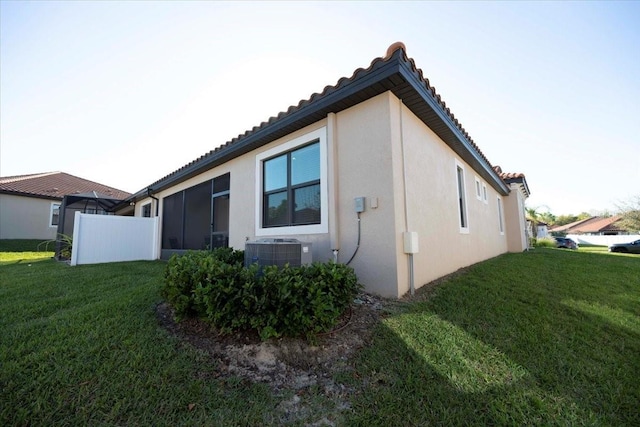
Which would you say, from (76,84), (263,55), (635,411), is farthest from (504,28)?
(76,84)

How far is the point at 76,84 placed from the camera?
6879mm

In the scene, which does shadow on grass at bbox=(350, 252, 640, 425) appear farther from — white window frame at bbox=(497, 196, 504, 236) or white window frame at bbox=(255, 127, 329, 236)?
white window frame at bbox=(497, 196, 504, 236)

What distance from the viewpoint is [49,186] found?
17.2 metres

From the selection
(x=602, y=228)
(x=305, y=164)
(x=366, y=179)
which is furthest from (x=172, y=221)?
(x=602, y=228)

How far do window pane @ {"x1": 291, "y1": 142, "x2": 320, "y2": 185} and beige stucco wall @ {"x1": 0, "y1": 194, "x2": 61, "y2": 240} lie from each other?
758 inches

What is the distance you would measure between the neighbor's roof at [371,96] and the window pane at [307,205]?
1230mm

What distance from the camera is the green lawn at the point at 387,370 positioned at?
1.78 meters

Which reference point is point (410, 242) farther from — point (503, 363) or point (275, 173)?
point (275, 173)

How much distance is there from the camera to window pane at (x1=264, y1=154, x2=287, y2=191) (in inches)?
212

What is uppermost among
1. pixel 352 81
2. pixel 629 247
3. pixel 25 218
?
pixel 352 81

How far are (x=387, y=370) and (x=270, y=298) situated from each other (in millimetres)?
1221

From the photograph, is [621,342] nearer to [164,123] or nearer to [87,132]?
[164,123]

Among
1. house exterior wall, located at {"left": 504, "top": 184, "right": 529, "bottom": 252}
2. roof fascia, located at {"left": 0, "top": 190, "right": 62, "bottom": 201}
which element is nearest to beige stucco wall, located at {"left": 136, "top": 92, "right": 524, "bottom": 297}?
house exterior wall, located at {"left": 504, "top": 184, "right": 529, "bottom": 252}

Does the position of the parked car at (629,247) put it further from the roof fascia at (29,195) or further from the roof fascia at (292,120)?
the roof fascia at (29,195)
